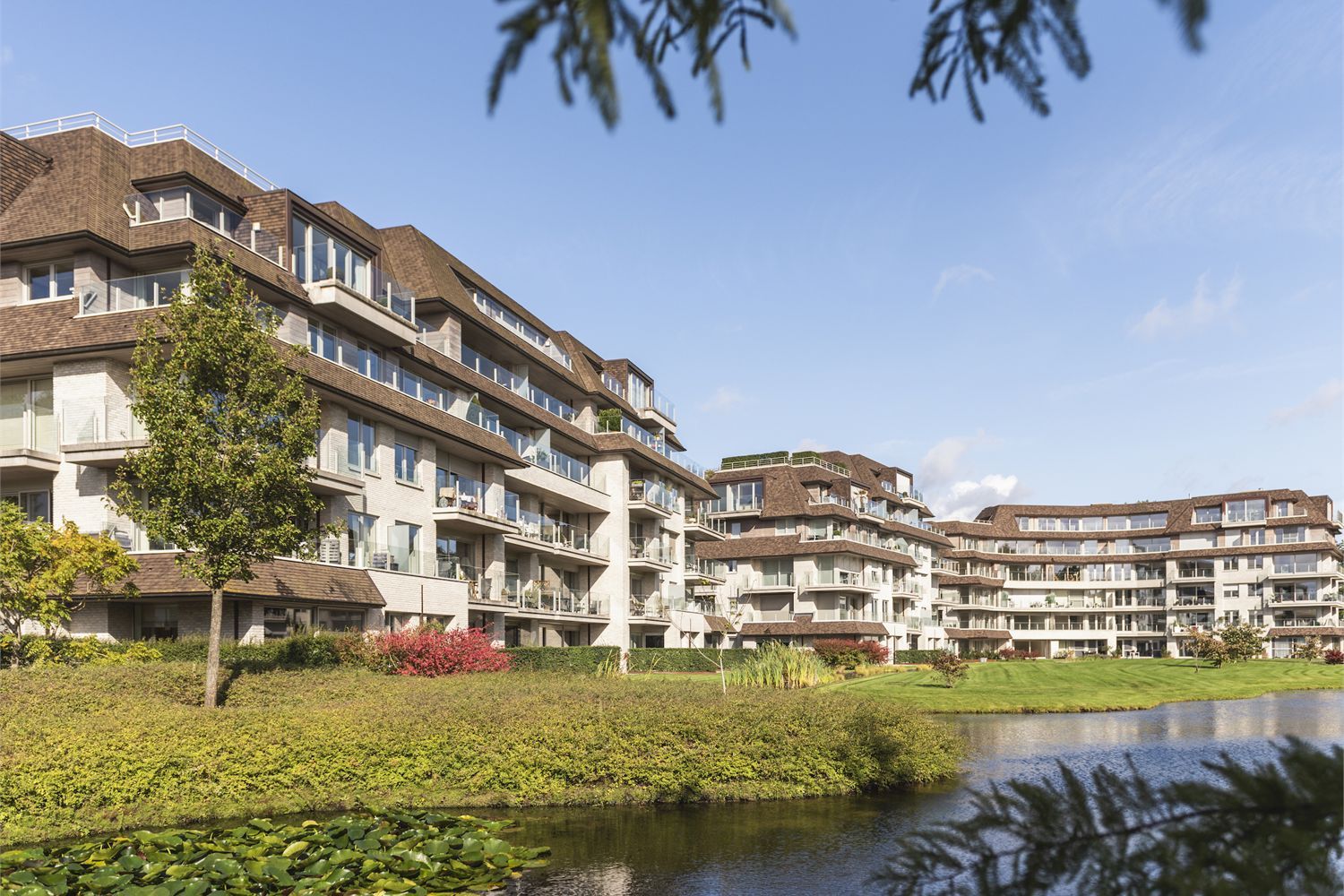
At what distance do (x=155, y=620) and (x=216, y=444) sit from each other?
919 centimetres

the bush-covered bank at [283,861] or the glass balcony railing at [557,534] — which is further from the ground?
the glass balcony railing at [557,534]

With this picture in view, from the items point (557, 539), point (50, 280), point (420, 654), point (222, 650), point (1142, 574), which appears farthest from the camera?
point (1142, 574)

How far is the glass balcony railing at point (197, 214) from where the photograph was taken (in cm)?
2866

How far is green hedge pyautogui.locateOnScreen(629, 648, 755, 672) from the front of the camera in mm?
50875

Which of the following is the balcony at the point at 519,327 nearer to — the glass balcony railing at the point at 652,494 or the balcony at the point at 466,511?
the glass balcony railing at the point at 652,494

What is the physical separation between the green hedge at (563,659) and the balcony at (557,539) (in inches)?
189

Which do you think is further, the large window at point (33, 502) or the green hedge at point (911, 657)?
the green hedge at point (911, 657)

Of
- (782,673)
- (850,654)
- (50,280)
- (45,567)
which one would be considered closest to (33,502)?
(45,567)

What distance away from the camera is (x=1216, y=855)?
3174 mm

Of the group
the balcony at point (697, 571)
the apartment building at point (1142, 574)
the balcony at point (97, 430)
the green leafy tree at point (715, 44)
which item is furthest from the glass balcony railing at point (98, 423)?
the apartment building at point (1142, 574)

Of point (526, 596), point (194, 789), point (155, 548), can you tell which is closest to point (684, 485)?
point (526, 596)

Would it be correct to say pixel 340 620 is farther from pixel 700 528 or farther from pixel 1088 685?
pixel 700 528

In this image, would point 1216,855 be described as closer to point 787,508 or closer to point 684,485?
point 684,485

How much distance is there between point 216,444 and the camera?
67.2 ft
